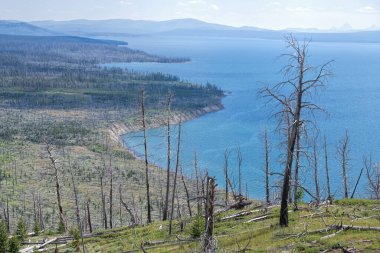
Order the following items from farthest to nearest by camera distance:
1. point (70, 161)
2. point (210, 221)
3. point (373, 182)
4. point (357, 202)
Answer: point (70, 161), point (373, 182), point (357, 202), point (210, 221)

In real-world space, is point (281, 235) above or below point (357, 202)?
above

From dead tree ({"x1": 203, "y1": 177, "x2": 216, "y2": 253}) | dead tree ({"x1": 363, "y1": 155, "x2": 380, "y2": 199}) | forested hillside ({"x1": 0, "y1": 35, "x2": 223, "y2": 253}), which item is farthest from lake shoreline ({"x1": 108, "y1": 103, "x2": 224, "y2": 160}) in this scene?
dead tree ({"x1": 203, "y1": 177, "x2": 216, "y2": 253})

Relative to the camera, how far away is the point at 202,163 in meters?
109

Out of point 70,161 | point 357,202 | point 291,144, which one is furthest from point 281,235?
point 70,161

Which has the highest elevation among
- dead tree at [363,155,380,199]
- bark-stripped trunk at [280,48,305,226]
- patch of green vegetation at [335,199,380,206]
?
bark-stripped trunk at [280,48,305,226]

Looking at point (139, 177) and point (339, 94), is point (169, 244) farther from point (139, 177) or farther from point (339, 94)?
point (339, 94)

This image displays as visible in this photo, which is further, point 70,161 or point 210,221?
point 70,161

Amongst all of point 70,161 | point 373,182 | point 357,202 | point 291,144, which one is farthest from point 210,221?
point 70,161

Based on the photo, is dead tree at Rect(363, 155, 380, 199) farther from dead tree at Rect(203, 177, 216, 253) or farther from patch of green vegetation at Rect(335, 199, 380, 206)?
dead tree at Rect(203, 177, 216, 253)

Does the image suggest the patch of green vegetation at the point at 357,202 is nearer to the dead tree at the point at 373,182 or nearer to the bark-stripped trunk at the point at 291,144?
the bark-stripped trunk at the point at 291,144

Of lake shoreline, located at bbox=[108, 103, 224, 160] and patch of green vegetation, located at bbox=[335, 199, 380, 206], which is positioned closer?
patch of green vegetation, located at bbox=[335, 199, 380, 206]

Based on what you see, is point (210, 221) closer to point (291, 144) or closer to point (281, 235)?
point (281, 235)

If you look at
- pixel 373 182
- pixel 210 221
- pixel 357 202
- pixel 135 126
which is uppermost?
pixel 210 221

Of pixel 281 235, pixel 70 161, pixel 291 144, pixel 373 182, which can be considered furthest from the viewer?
pixel 70 161
